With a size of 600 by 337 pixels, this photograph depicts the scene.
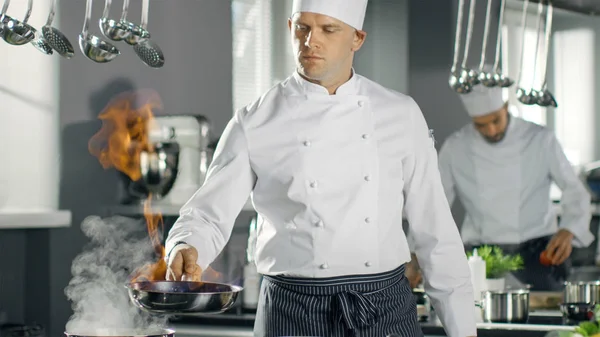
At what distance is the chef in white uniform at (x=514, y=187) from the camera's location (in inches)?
180

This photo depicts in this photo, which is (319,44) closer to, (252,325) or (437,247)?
(437,247)

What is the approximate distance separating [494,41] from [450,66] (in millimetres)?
240

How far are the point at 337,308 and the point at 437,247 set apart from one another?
324 millimetres

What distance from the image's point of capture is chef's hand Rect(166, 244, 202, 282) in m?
2.20

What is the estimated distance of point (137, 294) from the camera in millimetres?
2047

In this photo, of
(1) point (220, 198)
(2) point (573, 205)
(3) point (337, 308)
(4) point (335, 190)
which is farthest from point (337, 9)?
→ (2) point (573, 205)

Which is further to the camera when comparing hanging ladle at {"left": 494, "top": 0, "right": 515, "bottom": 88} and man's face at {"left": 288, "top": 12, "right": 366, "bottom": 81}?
hanging ladle at {"left": 494, "top": 0, "right": 515, "bottom": 88}

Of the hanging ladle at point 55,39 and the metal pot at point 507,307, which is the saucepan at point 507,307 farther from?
the hanging ladle at point 55,39

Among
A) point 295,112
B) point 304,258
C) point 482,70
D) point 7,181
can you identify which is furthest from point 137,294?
point 482,70

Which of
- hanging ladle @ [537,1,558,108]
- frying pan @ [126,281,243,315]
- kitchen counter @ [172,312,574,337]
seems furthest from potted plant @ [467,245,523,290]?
frying pan @ [126,281,243,315]

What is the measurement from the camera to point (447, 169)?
187 inches

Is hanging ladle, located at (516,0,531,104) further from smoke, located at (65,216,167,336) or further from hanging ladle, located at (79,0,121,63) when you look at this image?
hanging ladle, located at (79,0,121,63)

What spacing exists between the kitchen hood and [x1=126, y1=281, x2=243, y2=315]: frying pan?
120 inches

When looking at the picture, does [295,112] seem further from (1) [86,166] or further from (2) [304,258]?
(1) [86,166]
